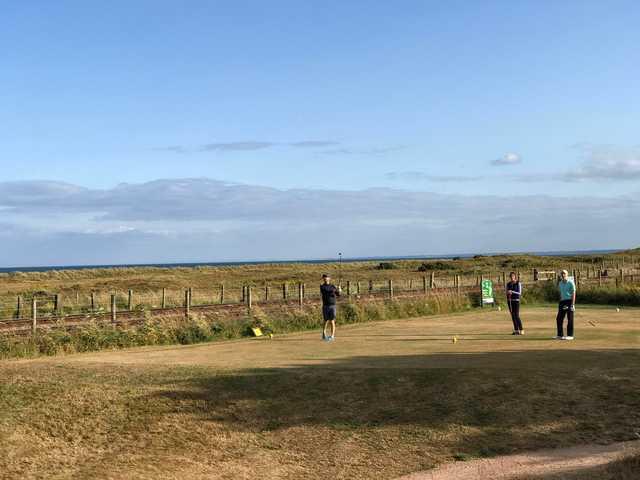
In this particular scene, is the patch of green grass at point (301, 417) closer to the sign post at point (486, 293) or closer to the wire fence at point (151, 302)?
the wire fence at point (151, 302)

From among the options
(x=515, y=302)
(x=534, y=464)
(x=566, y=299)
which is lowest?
(x=534, y=464)

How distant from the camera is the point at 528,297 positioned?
39438mm

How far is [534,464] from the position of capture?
35.1 feet

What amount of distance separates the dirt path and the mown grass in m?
14.1

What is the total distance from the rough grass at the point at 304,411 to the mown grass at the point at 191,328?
3369mm

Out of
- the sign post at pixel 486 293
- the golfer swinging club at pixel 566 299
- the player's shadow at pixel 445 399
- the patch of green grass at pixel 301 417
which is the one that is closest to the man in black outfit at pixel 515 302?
the golfer swinging club at pixel 566 299

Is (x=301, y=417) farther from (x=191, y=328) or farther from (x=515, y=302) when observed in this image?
(x=191, y=328)

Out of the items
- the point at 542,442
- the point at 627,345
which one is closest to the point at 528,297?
the point at 627,345

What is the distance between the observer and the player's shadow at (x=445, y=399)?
12.2 metres

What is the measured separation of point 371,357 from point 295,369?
265 cm

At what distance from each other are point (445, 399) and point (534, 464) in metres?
3.01

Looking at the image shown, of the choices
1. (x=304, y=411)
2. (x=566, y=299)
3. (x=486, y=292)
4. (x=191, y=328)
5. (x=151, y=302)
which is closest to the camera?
(x=304, y=411)

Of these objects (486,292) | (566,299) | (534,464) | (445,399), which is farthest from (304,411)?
(486,292)

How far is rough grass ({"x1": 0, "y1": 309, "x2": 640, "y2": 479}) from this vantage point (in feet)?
36.9
